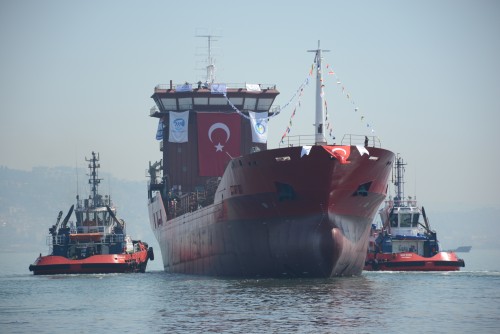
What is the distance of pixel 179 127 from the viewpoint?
86562 millimetres

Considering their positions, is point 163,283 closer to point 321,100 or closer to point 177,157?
point 321,100

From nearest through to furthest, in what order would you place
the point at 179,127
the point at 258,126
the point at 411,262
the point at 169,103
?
the point at 411,262, the point at 179,127, the point at 258,126, the point at 169,103

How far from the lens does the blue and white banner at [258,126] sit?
86.6 metres

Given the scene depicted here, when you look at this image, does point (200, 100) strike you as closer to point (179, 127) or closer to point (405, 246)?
point (179, 127)

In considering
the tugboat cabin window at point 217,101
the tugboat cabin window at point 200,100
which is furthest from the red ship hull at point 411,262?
the tugboat cabin window at point 200,100

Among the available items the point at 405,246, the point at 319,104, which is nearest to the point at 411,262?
the point at 405,246

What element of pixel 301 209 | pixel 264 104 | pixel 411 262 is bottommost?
pixel 411 262

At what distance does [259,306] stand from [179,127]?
4288cm

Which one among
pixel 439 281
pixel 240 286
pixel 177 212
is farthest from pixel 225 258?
pixel 177 212

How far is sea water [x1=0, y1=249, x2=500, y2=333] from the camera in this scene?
3991cm

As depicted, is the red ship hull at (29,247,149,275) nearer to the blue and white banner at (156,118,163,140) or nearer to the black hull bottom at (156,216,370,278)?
the black hull bottom at (156,216,370,278)

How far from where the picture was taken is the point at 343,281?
57.1m

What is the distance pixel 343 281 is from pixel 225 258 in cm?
958

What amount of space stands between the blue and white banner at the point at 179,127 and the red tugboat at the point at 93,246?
6855mm
